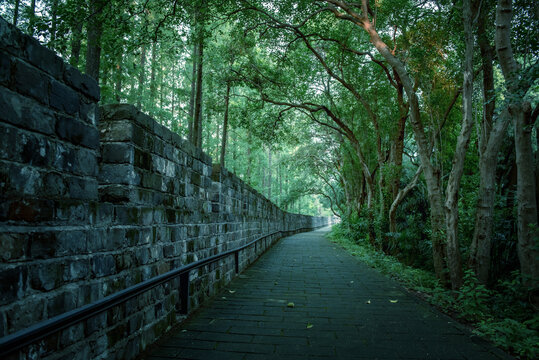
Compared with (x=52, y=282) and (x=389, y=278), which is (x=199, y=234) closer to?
(x=52, y=282)

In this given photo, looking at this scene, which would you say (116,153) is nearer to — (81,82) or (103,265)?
(81,82)

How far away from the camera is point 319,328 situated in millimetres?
3877

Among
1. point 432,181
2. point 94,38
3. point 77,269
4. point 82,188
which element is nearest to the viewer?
point 77,269

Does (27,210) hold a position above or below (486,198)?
below

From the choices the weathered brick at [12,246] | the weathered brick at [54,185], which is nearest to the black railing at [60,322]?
the weathered brick at [12,246]

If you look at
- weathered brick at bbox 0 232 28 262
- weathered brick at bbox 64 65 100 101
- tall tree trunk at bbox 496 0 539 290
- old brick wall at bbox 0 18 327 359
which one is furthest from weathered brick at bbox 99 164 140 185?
tall tree trunk at bbox 496 0 539 290

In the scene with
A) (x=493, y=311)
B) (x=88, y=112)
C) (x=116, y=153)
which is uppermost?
(x=88, y=112)

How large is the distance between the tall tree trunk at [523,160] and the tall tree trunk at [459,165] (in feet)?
1.98

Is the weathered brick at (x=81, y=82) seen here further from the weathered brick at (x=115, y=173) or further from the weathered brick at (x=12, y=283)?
the weathered brick at (x=12, y=283)

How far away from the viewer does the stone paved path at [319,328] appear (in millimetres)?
3148

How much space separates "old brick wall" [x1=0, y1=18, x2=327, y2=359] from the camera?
71.9 inches


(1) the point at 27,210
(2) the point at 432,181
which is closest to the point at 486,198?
(2) the point at 432,181

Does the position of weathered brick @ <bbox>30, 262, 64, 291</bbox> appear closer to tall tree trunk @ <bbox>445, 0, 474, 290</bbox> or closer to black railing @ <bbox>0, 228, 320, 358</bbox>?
black railing @ <bbox>0, 228, 320, 358</bbox>

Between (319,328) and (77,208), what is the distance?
3.00 m
